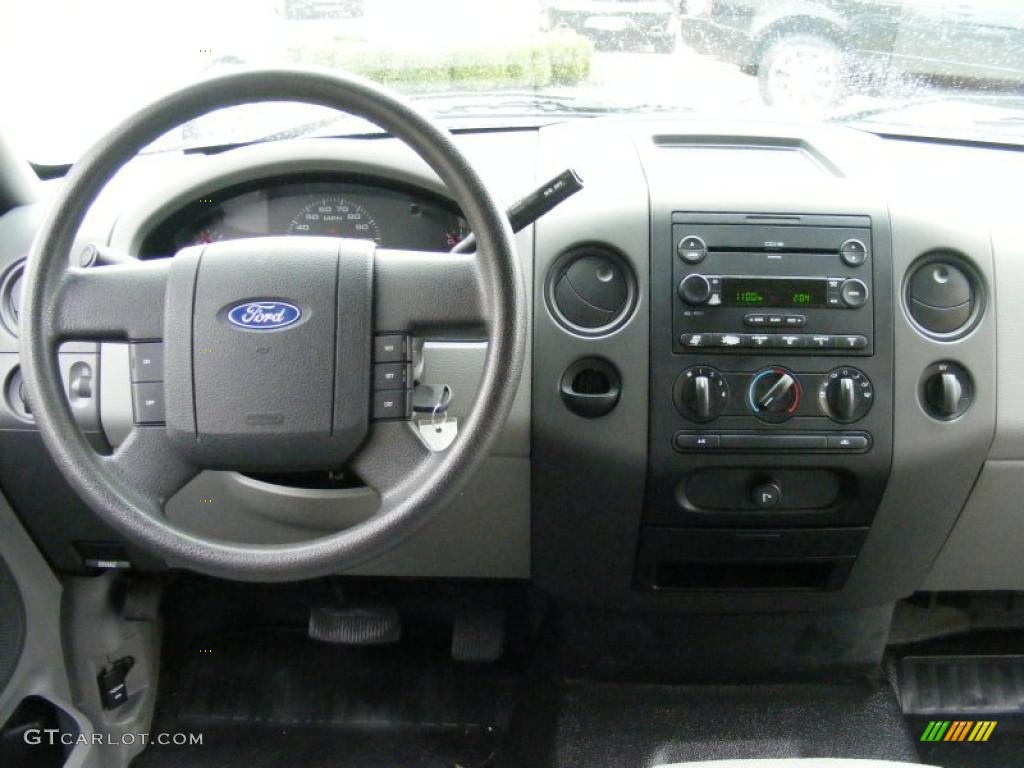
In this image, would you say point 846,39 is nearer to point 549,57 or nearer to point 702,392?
point 549,57

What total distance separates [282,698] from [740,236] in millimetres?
1320

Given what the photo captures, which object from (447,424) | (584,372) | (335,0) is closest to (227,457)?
(447,424)

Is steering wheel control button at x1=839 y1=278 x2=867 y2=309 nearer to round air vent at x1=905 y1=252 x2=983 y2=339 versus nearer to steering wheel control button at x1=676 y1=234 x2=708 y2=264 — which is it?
round air vent at x1=905 y1=252 x2=983 y2=339

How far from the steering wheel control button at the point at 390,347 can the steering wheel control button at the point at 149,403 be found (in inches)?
10.1

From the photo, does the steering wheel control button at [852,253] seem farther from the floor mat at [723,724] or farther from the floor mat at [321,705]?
the floor mat at [321,705]

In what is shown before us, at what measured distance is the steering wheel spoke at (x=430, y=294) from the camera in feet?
3.24

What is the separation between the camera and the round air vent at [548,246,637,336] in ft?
4.15

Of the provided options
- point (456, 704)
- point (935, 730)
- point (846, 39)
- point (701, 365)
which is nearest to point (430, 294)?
point (701, 365)

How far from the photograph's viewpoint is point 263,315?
100 centimetres

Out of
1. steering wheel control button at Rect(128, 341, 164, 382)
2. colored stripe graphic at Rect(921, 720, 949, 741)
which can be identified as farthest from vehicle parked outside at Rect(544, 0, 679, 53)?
colored stripe graphic at Rect(921, 720, 949, 741)

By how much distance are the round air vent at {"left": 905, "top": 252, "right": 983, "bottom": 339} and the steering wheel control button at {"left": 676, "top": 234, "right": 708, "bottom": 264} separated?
0.31 metres

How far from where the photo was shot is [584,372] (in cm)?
128

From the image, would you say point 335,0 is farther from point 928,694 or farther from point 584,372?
point 928,694

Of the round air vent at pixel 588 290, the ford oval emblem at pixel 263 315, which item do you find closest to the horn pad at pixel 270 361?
the ford oval emblem at pixel 263 315
